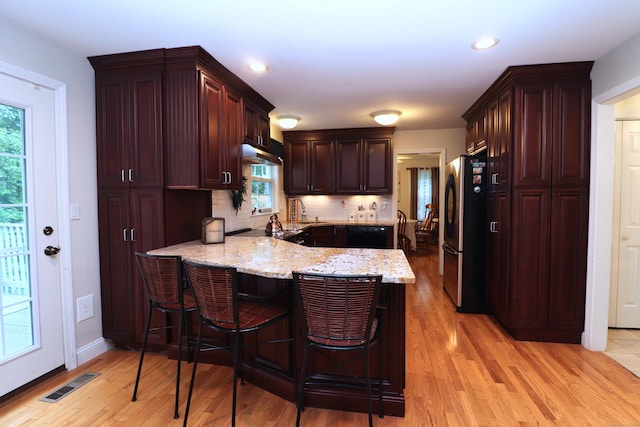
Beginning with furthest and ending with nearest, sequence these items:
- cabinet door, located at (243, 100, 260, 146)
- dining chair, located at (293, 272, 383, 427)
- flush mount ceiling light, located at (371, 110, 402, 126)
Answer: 1. flush mount ceiling light, located at (371, 110, 402, 126)
2. cabinet door, located at (243, 100, 260, 146)
3. dining chair, located at (293, 272, 383, 427)

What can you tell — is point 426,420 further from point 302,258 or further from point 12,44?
point 12,44

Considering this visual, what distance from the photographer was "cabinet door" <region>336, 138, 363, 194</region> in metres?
5.15

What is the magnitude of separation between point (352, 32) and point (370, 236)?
327 cm

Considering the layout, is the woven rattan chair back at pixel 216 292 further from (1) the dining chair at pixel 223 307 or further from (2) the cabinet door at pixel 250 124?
(2) the cabinet door at pixel 250 124

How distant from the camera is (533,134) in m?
2.79

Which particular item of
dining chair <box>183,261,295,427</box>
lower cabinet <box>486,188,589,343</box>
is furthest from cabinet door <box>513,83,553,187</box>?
dining chair <box>183,261,295,427</box>

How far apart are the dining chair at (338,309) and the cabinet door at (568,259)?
2201 mm

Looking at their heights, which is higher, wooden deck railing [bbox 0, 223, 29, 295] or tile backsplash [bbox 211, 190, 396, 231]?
tile backsplash [bbox 211, 190, 396, 231]

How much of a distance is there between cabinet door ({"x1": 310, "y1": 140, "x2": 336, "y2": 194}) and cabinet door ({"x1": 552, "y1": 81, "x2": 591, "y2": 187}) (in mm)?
3071

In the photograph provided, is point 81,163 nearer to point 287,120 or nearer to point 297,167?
point 287,120

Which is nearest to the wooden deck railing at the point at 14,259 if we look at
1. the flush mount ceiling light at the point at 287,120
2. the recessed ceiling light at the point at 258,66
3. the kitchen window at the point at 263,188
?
the recessed ceiling light at the point at 258,66

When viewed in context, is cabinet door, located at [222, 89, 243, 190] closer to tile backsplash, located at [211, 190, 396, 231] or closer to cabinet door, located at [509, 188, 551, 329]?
tile backsplash, located at [211, 190, 396, 231]

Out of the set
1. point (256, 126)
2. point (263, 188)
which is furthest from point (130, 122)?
point (263, 188)

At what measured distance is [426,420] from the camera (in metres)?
1.82
